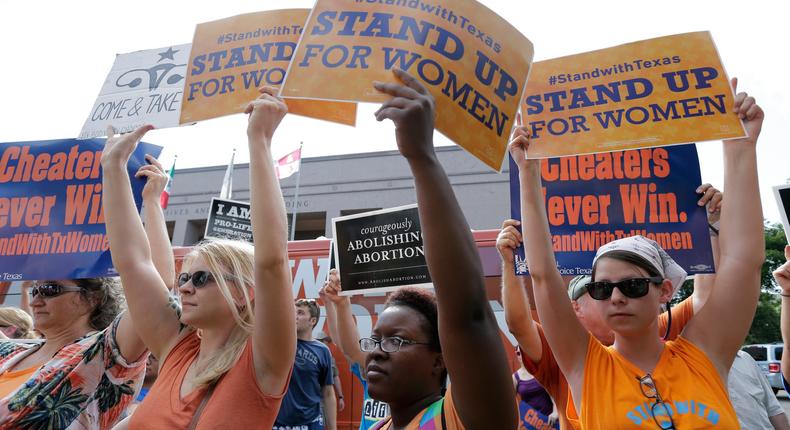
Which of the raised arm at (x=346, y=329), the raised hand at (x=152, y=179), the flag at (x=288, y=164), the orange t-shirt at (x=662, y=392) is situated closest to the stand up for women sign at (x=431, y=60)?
the orange t-shirt at (x=662, y=392)

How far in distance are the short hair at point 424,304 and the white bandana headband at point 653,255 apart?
2.52 feet

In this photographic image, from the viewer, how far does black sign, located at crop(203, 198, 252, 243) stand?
7.40 meters

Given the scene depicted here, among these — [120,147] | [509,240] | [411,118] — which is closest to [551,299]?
[509,240]

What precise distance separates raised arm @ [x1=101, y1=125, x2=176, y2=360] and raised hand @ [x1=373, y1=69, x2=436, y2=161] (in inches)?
58.8

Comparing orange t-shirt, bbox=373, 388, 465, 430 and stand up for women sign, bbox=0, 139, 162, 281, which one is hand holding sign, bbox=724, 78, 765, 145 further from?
stand up for women sign, bbox=0, 139, 162, 281

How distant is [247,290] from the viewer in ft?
7.44

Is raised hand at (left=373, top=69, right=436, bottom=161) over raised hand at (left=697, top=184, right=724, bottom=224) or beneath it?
beneath

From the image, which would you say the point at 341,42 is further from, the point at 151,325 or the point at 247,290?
the point at 151,325

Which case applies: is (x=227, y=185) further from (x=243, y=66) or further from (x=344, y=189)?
(x=243, y=66)

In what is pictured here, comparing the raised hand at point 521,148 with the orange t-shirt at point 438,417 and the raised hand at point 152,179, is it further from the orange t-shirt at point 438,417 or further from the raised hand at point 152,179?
the raised hand at point 152,179

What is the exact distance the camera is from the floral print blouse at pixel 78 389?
229 cm

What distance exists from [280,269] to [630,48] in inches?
84.5

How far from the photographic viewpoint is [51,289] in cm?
280

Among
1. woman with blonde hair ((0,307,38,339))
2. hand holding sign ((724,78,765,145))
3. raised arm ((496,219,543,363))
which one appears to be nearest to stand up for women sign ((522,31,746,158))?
hand holding sign ((724,78,765,145))
